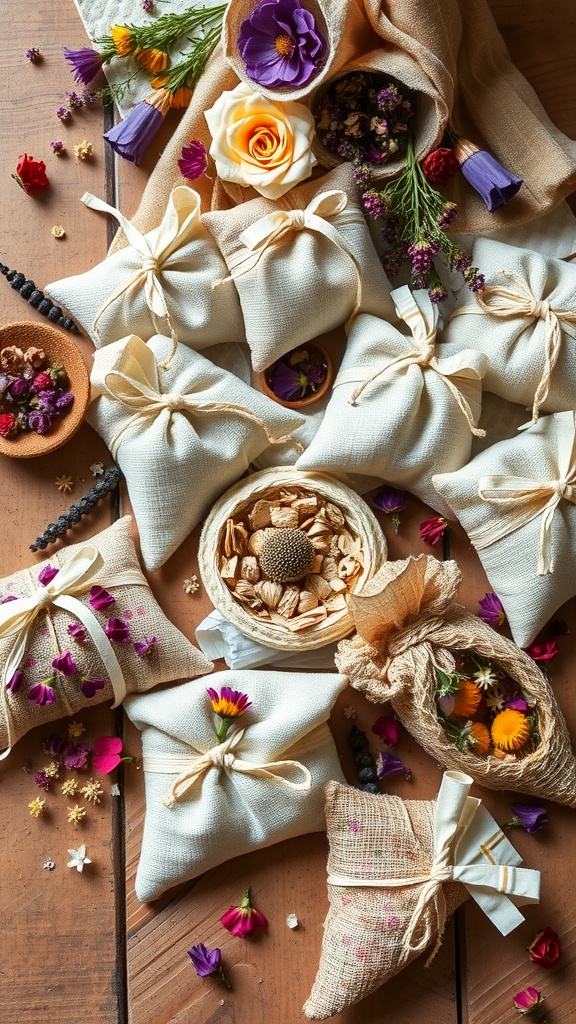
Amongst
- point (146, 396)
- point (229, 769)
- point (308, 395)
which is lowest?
point (229, 769)

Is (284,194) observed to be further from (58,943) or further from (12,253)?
(58,943)

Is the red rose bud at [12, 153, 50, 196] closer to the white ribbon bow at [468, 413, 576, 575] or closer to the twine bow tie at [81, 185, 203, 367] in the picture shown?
the twine bow tie at [81, 185, 203, 367]

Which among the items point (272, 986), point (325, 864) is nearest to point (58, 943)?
point (272, 986)

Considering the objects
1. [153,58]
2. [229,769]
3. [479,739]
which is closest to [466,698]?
[479,739]

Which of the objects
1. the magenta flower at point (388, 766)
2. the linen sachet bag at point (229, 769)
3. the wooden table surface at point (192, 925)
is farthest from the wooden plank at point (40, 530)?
the magenta flower at point (388, 766)

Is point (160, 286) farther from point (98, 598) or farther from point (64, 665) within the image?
point (64, 665)

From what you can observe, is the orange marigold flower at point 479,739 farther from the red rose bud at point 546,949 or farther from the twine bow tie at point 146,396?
the twine bow tie at point 146,396

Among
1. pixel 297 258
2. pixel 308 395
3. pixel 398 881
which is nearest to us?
pixel 398 881
